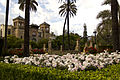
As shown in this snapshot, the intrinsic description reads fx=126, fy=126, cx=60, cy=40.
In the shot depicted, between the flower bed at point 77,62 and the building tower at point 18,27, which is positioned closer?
the flower bed at point 77,62

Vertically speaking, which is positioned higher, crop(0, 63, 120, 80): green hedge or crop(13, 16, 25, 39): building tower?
crop(13, 16, 25, 39): building tower

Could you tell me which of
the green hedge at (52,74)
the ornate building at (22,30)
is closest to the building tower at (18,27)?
the ornate building at (22,30)

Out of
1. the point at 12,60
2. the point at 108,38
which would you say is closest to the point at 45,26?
the point at 108,38

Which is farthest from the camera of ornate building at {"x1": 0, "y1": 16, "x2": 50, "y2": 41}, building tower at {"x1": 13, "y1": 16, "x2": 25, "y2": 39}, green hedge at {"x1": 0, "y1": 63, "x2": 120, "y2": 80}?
building tower at {"x1": 13, "y1": 16, "x2": 25, "y2": 39}

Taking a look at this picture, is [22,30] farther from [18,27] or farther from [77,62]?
[77,62]

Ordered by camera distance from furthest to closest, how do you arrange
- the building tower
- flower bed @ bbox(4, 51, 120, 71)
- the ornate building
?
the building tower → the ornate building → flower bed @ bbox(4, 51, 120, 71)

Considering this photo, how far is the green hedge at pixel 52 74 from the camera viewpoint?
2.61 meters

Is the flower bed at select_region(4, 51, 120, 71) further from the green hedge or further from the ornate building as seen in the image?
the ornate building

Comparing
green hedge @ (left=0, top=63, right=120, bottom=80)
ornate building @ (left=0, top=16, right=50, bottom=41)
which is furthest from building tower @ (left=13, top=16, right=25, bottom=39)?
green hedge @ (left=0, top=63, right=120, bottom=80)

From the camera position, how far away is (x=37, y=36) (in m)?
48.3

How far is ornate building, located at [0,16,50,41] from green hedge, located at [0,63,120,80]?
127 feet

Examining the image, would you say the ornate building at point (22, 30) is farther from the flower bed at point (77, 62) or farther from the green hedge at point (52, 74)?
the green hedge at point (52, 74)

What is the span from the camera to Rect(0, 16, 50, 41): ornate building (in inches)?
1610

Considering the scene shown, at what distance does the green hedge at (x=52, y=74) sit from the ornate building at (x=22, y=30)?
38578 mm
